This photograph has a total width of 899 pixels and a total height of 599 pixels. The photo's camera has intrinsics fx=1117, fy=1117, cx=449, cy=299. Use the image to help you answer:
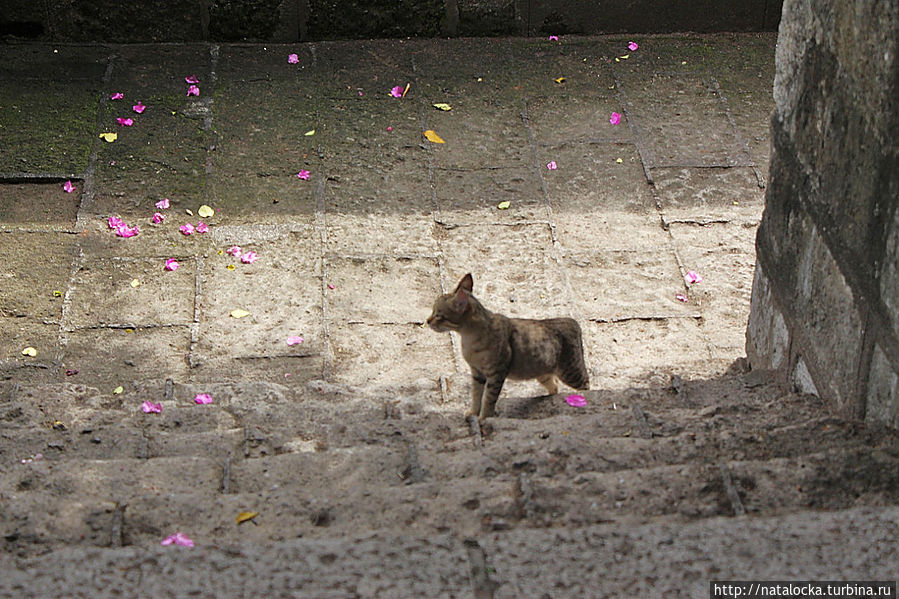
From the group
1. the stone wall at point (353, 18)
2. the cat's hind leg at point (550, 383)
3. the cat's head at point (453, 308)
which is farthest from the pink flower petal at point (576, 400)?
the stone wall at point (353, 18)

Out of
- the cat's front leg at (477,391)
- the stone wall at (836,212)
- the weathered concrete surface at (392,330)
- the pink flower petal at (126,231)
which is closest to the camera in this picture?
the weathered concrete surface at (392,330)

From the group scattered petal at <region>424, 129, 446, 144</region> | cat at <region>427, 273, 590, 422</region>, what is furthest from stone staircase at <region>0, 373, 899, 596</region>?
scattered petal at <region>424, 129, 446, 144</region>

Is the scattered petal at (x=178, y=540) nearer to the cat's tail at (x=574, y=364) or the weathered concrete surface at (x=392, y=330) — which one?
the weathered concrete surface at (x=392, y=330)

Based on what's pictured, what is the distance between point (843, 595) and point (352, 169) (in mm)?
4713

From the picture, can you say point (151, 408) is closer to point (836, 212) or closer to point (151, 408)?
point (151, 408)

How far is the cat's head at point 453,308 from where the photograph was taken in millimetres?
4266

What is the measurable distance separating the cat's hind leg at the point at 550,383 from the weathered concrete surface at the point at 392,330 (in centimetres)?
17

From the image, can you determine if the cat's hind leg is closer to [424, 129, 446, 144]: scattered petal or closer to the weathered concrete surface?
the weathered concrete surface

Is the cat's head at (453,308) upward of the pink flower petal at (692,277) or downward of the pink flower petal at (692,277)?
upward

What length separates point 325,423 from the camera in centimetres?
419

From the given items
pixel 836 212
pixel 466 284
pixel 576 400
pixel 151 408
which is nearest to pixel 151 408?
pixel 151 408

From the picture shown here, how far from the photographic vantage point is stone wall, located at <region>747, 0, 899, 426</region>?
313cm

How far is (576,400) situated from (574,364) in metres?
0.27

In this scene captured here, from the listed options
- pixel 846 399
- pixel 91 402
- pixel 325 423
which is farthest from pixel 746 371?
pixel 91 402
